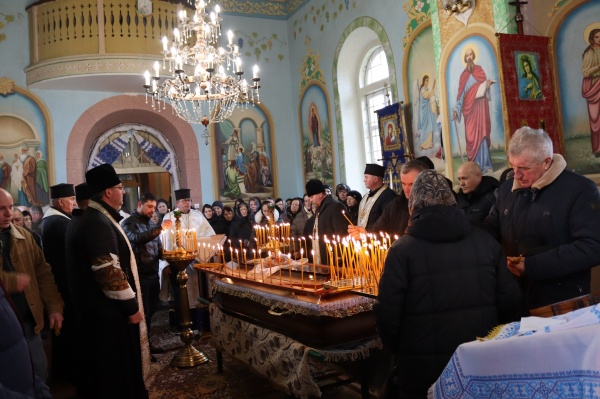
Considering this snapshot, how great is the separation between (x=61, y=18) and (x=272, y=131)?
4836mm

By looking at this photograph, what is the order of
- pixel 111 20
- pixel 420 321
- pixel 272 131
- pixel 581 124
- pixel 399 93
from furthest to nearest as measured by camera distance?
1. pixel 272 131
2. pixel 111 20
3. pixel 399 93
4. pixel 581 124
5. pixel 420 321

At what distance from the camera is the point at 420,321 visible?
6.98ft

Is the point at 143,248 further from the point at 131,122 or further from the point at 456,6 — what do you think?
the point at 131,122

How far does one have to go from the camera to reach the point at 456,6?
5328mm

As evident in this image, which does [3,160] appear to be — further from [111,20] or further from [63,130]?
[111,20]

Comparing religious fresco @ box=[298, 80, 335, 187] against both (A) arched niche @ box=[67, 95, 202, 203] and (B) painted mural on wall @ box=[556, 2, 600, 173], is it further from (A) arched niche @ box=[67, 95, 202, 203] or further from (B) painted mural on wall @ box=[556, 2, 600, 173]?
(B) painted mural on wall @ box=[556, 2, 600, 173]

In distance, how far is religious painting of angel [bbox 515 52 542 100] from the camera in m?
4.83

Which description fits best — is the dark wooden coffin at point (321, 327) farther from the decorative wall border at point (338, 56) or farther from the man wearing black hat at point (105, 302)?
the decorative wall border at point (338, 56)

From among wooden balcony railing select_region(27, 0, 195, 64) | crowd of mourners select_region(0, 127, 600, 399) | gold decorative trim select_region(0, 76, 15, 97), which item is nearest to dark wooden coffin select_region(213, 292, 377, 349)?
crowd of mourners select_region(0, 127, 600, 399)

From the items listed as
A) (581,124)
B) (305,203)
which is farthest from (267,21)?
(581,124)

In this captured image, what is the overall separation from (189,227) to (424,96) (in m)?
4.21

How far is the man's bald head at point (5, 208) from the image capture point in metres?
3.25

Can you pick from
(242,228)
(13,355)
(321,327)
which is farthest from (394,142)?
(13,355)

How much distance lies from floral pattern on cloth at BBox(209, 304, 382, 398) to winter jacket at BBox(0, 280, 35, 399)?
1800 mm
